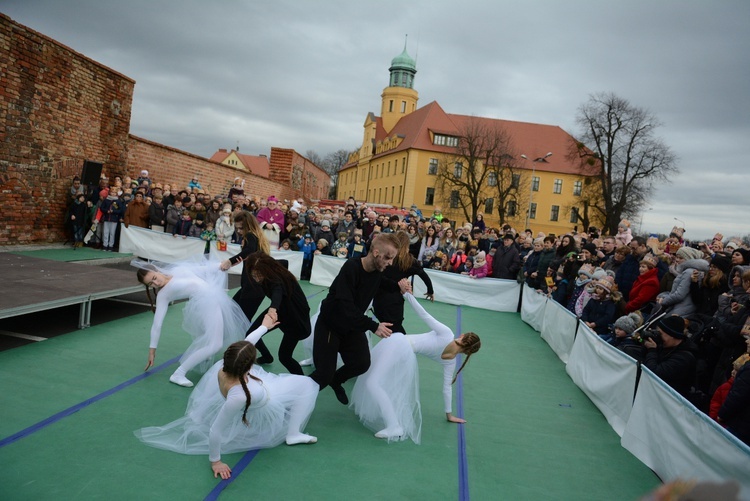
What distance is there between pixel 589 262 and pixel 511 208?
48.6m

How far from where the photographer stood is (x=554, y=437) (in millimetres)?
5336

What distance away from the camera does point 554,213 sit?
61875 mm

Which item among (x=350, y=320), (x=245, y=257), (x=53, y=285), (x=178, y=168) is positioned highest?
(x=178, y=168)

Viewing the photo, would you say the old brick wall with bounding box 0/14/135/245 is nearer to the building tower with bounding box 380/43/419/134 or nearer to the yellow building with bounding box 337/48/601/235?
the yellow building with bounding box 337/48/601/235

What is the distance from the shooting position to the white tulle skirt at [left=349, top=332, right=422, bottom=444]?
4758mm

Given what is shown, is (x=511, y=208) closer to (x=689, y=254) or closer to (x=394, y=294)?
(x=689, y=254)

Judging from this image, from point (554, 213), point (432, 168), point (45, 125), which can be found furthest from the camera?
point (432, 168)

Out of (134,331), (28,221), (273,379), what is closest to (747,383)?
(273,379)

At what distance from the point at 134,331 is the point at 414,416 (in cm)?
476

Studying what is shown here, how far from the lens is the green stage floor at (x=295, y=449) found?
12.0 ft

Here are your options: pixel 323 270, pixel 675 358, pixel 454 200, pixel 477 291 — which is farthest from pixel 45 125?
pixel 454 200

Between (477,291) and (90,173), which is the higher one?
(90,173)

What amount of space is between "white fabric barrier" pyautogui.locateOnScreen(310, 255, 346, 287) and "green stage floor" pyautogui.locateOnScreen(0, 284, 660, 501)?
719 cm

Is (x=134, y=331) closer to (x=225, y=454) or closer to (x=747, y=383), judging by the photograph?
(x=225, y=454)
